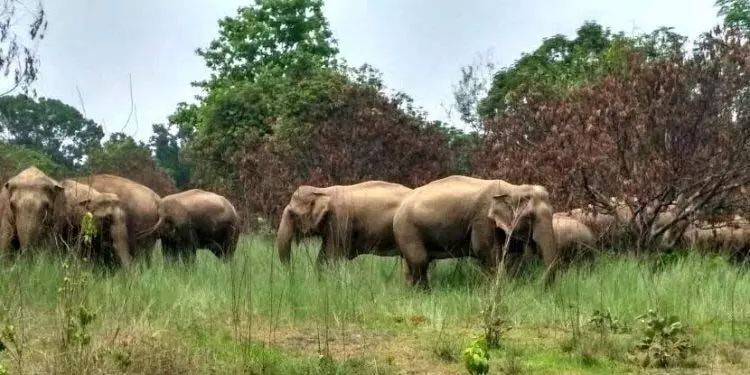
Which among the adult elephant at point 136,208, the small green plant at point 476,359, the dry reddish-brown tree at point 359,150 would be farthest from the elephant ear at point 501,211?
the dry reddish-brown tree at point 359,150

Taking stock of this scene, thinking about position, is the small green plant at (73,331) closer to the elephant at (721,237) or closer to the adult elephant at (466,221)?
the adult elephant at (466,221)

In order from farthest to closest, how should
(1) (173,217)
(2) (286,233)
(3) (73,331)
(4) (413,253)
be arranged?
(1) (173,217)
(2) (286,233)
(4) (413,253)
(3) (73,331)

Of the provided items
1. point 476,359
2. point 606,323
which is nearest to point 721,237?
point 606,323

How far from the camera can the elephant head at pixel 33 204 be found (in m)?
13.7

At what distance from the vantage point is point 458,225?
14.8 metres

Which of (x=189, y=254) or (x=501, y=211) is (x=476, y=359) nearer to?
(x=501, y=211)

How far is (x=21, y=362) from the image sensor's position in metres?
7.04

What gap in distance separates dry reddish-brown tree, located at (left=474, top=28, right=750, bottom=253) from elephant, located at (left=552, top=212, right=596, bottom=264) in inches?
15.6

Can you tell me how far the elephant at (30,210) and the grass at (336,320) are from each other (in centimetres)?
109

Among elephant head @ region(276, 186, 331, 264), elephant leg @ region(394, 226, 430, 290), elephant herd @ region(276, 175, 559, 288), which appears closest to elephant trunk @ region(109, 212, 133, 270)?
elephant herd @ region(276, 175, 559, 288)

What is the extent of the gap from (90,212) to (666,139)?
7689 millimetres

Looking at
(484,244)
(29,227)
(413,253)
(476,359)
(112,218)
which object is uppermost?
(112,218)

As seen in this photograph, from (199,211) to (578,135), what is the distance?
6.71 m

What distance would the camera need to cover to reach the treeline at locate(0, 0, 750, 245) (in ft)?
50.2
